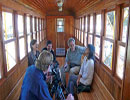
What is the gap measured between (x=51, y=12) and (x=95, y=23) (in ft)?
20.5

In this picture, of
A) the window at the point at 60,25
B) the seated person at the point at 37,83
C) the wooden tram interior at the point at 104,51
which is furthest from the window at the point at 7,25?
the window at the point at 60,25

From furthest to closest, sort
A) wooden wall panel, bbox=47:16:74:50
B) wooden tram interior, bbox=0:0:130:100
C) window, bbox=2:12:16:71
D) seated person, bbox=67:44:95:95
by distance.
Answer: wooden wall panel, bbox=47:16:74:50
seated person, bbox=67:44:95:95
window, bbox=2:12:16:71
wooden tram interior, bbox=0:0:130:100

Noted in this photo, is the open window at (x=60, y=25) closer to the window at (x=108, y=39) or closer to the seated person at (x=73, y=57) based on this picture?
the seated person at (x=73, y=57)

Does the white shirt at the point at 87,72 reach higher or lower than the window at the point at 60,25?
lower

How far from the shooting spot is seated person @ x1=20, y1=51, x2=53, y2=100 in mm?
1678

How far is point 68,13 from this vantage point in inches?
377

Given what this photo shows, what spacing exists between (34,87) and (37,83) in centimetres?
6

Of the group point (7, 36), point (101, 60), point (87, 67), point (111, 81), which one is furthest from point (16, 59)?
point (111, 81)

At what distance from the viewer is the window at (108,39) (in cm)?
266

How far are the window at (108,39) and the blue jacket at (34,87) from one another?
138 cm

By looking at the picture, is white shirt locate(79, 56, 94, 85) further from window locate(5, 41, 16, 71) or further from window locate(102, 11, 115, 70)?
window locate(5, 41, 16, 71)

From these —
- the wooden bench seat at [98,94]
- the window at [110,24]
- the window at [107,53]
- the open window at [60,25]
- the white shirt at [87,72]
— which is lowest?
the wooden bench seat at [98,94]

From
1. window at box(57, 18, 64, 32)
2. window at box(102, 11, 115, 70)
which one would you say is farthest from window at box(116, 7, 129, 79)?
window at box(57, 18, 64, 32)

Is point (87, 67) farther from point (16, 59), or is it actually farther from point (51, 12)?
point (51, 12)
